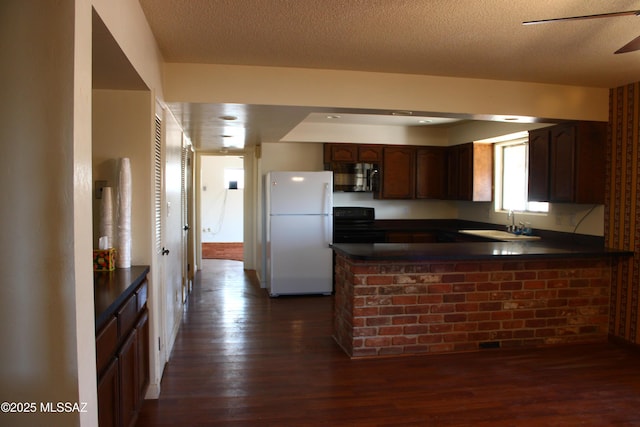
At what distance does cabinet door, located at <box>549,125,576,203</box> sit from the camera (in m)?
4.11

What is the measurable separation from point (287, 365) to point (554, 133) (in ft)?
10.6

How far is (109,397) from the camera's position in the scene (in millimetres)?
1844

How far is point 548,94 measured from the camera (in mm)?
3984

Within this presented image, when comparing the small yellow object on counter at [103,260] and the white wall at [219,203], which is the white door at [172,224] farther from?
the white wall at [219,203]

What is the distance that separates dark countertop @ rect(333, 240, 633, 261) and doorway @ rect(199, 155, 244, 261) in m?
7.80

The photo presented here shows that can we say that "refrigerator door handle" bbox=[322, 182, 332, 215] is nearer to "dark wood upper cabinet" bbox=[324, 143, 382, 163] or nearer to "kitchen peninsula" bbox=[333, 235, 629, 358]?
"dark wood upper cabinet" bbox=[324, 143, 382, 163]

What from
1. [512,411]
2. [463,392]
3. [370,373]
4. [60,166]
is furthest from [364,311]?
[60,166]

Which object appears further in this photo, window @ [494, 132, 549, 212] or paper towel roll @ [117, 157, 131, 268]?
window @ [494, 132, 549, 212]

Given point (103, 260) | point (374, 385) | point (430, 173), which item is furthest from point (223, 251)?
point (103, 260)

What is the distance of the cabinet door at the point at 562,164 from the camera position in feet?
13.5

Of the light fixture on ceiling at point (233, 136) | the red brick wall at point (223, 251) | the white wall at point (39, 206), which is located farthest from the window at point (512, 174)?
the red brick wall at point (223, 251)

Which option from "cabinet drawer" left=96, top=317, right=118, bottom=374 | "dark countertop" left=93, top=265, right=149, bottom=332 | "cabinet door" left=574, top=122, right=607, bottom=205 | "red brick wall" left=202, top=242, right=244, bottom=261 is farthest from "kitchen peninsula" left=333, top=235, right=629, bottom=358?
"red brick wall" left=202, top=242, right=244, bottom=261

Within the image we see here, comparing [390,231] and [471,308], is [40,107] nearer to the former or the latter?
[471,308]

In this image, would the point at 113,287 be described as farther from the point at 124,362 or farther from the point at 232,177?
the point at 232,177
